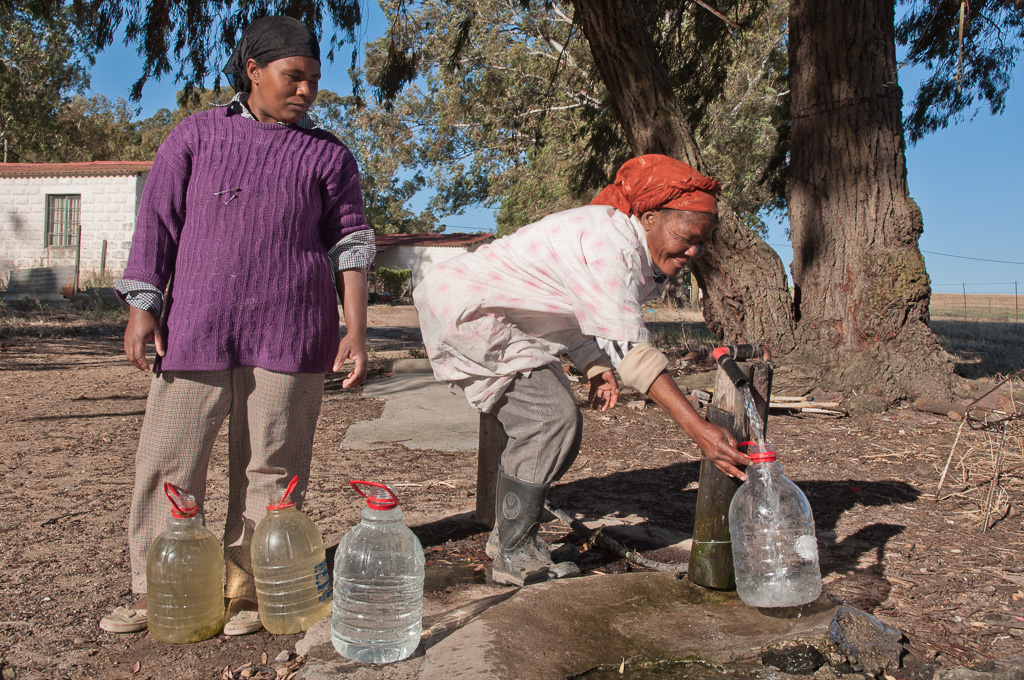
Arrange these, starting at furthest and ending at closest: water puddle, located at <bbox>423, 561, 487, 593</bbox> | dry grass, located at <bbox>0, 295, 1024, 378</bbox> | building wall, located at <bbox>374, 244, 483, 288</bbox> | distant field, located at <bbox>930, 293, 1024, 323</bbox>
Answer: building wall, located at <bbox>374, 244, 483, 288</bbox> → distant field, located at <bbox>930, 293, 1024, 323</bbox> → dry grass, located at <bbox>0, 295, 1024, 378</bbox> → water puddle, located at <bbox>423, 561, 487, 593</bbox>

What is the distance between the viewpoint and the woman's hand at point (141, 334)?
2508 millimetres

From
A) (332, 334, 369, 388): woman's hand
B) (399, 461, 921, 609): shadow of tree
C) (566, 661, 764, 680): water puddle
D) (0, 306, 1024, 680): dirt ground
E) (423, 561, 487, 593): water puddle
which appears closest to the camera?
(566, 661, 764, 680): water puddle

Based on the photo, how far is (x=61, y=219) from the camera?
24.6 m

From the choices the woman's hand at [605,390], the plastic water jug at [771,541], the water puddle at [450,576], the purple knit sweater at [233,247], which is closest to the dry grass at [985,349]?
the plastic water jug at [771,541]

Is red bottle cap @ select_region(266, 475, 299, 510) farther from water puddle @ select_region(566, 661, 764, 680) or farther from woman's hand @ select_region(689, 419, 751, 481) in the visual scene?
woman's hand @ select_region(689, 419, 751, 481)

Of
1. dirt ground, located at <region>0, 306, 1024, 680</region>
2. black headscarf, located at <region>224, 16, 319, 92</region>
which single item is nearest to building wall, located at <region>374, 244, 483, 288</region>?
dirt ground, located at <region>0, 306, 1024, 680</region>

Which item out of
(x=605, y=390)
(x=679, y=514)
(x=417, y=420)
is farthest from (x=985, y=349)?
(x=605, y=390)

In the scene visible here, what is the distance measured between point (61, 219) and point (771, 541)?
2669 centimetres

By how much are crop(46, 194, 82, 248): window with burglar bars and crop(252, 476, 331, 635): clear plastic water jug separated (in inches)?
994

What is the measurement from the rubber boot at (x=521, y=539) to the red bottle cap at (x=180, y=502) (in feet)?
3.43

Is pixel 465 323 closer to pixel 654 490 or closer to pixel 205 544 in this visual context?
pixel 205 544

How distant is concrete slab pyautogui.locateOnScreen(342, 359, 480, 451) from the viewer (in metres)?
5.74

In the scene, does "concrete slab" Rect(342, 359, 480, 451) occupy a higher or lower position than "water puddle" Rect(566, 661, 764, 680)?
higher

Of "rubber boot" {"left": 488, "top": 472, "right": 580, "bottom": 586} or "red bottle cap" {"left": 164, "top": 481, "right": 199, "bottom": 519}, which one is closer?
"red bottle cap" {"left": 164, "top": 481, "right": 199, "bottom": 519}
